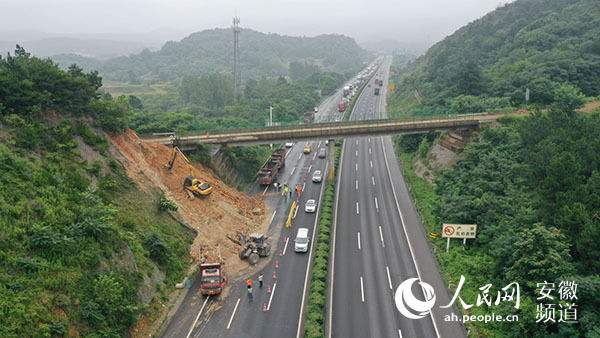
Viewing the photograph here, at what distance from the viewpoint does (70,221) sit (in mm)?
35344

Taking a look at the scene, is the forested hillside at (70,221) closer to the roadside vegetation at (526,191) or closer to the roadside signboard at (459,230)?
the roadside signboard at (459,230)

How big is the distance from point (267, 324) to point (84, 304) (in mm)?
15212

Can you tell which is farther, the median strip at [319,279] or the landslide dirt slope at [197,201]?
the landslide dirt slope at [197,201]

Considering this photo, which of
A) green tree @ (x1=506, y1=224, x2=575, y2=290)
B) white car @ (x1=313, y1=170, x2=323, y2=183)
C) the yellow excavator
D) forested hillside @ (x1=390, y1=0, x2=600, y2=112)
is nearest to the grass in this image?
green tree @ (x1=506, y1=224, x2=575, y2=290)

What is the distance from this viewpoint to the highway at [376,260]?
36188mm

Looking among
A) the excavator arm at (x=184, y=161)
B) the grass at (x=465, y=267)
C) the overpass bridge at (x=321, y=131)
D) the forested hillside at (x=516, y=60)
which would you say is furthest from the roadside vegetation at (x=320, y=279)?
the forested hillside at (x=516, y=60)

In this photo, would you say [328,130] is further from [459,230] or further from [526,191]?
[526,191]

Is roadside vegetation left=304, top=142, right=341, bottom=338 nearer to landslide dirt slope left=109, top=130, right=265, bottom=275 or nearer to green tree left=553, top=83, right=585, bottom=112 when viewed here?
landslide dirt slope left=109, top=130, right=265, bottom=275

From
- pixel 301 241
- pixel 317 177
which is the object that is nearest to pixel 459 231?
pixel 301 241

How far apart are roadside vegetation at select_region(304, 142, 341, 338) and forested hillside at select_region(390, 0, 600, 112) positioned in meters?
45.4

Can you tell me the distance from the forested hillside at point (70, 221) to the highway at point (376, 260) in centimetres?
1780

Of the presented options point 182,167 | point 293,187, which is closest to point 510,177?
point 293,187

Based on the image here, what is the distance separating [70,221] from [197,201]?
19.7 m

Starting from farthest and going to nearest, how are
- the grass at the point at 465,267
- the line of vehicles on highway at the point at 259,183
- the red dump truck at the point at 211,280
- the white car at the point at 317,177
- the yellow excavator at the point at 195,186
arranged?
1. the white car at the point at 317,177
2. the yellow excavator at the point at 195,186
3. the line of vehicles on highway at the point at 259,183
4. the red dump truck at the point at 211,280
5. the grass at the point at 465,267
